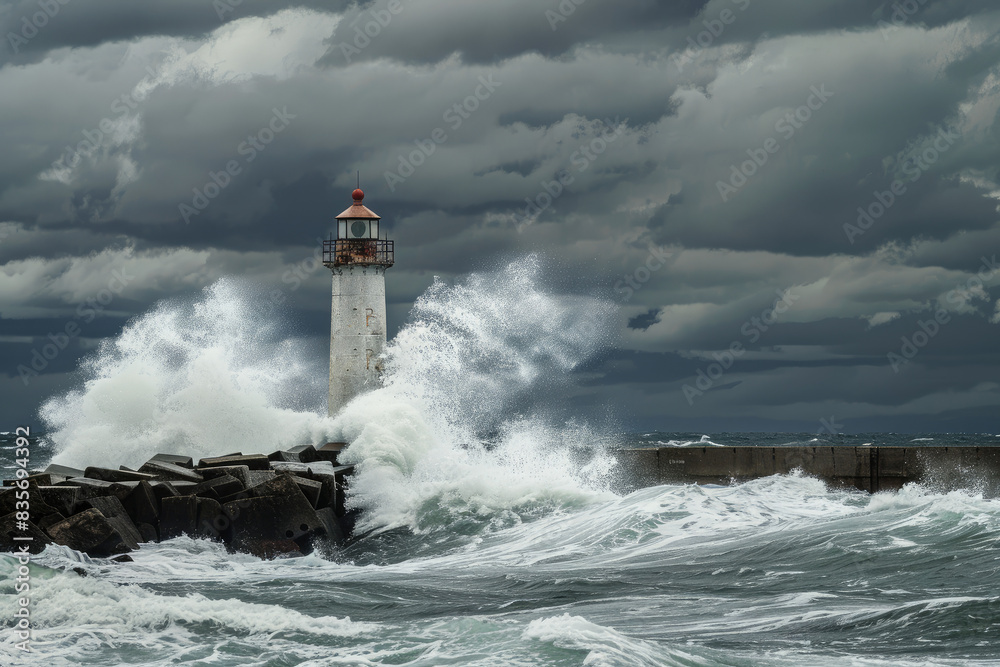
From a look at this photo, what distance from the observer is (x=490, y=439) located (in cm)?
1895

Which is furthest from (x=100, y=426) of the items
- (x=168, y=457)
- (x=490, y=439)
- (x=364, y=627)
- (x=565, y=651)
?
(x=565, y=651)

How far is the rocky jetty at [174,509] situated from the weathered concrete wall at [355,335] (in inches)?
187

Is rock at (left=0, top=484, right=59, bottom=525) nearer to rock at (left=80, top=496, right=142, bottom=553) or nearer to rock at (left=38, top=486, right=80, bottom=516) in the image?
rock at (left=38, top=486, right=80, bottom=516)

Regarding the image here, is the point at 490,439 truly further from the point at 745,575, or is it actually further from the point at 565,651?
the point at 565,651

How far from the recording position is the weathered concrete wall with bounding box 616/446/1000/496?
16156 mm

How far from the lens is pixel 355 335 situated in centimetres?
1998

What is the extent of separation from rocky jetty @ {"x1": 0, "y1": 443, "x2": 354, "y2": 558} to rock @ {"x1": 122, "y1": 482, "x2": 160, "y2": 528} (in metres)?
0.01

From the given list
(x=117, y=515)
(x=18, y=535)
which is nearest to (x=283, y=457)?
(x=117, y=515)

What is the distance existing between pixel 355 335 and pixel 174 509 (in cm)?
768

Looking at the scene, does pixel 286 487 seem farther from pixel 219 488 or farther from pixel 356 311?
pixel 356 311

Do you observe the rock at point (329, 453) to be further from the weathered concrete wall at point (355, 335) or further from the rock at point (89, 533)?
the rock at point (89, 533)

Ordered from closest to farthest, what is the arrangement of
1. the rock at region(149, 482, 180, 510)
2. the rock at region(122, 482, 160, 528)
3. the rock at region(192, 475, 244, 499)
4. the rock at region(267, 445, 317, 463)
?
the rock at region(122, 482, 160, 528)
the rock at region(149, 482, 180, 510)
the rock at region(192, 475, 244, 499)
the rock at region(267, 445, 317, 463)

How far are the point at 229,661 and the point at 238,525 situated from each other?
17.9 feet

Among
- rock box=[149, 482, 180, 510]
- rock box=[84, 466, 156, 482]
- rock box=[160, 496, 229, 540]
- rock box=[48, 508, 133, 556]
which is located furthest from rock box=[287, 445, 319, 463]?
rock box=[48, 508, 133, 556]
